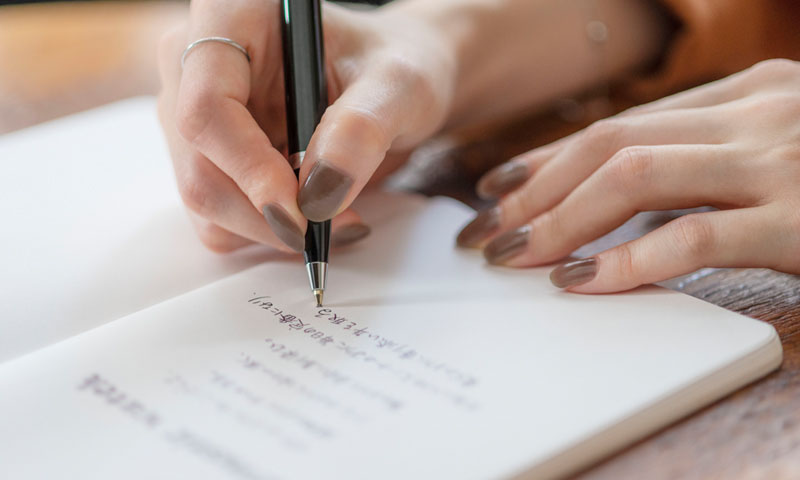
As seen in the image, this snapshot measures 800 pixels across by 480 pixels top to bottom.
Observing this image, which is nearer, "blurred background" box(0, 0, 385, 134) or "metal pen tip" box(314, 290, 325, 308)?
"metal pen tip" box(314, 290, 325, 308)

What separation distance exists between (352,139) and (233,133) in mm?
86

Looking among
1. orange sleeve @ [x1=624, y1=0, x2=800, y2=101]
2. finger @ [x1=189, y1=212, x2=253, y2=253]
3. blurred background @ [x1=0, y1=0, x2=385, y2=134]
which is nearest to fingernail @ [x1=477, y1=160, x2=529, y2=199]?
finger @ [x1=189, y1=212, x2=253, y2=253]

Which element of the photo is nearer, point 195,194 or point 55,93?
point 195,194

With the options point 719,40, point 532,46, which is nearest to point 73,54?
point 532,46

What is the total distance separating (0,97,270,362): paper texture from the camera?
50 centimetres

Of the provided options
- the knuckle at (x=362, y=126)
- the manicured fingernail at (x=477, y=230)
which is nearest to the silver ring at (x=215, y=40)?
the knuckle at (x=362, y=126)

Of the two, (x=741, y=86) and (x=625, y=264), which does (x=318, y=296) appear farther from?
(x=741, y=86)

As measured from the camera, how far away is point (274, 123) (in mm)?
643

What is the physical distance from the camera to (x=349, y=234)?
22.3 inches

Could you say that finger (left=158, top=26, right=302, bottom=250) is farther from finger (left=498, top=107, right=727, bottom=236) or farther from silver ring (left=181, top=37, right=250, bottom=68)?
finger (left=498, top=107, right=727, bottom=236)

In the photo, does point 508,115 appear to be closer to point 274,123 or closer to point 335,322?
point 274,123

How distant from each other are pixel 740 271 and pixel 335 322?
29cm

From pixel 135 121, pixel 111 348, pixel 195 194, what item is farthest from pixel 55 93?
pixel 111 348

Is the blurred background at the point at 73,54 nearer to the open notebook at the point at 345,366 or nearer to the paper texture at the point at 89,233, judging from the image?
the paper texture at the point at 89,233
